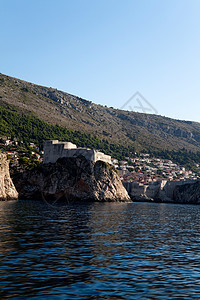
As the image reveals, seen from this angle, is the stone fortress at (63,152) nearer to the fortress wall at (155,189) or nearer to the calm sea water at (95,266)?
Result: the fortress wall at (155,189)

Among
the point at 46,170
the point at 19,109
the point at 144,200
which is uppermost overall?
the point at 19,109

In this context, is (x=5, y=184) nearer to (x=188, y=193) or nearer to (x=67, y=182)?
(x=67, y=182)

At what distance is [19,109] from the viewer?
495ft

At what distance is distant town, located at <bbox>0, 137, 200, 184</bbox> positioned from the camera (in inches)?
4326

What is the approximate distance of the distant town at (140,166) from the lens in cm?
10988

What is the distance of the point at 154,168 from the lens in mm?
167125

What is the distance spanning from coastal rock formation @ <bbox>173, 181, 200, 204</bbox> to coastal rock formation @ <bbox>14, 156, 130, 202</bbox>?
37917mm

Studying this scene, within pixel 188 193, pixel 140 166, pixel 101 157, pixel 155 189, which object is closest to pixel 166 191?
pixel 155 189

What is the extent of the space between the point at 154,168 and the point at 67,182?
308ft

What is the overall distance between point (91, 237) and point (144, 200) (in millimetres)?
88328

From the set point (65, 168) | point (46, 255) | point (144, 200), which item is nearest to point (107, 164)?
point (65, 168)

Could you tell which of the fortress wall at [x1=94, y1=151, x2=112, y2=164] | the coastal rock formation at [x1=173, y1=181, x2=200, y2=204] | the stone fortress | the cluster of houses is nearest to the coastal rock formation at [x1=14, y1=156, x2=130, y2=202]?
the stone fortress

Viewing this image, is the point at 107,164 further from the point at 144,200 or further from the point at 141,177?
the point at 141,177

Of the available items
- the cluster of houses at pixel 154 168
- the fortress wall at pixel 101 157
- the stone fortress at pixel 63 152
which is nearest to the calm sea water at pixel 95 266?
the stone fortress at pixel 63 152
